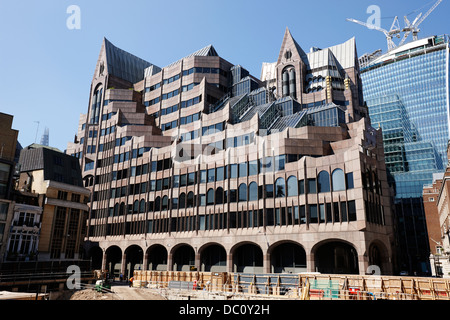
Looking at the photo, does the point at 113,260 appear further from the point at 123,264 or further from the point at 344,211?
the point at 344,211

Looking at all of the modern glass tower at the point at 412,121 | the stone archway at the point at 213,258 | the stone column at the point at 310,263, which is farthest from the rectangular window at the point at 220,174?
the modern glass tower at the point at 412,121

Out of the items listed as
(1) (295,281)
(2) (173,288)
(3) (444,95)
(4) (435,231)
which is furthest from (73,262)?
(3) (444,95)

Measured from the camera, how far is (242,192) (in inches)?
2202

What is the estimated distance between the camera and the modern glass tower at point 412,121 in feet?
363

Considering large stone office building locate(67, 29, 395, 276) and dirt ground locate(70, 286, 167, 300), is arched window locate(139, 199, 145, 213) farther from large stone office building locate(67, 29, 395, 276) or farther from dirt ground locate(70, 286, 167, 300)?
dirt ground locate(70, 286, 167, 300)

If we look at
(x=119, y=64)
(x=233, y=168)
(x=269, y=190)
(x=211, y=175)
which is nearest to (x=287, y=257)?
(x=269, y=190)

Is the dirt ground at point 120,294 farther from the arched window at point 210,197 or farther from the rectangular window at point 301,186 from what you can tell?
the rectangular window at point 301,186

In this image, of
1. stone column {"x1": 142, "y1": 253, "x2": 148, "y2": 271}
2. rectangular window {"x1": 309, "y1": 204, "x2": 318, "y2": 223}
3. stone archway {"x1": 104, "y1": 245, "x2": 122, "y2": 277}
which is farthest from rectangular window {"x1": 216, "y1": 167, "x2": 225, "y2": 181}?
stone archway {"x1": 104, "y1": 245, "x2": 122, "y2": 277}

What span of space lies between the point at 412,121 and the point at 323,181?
137616 millimetres

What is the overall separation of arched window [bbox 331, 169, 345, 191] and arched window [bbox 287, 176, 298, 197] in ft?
A: 17.9

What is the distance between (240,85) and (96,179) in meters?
40.1

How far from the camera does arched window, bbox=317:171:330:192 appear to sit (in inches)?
1890
